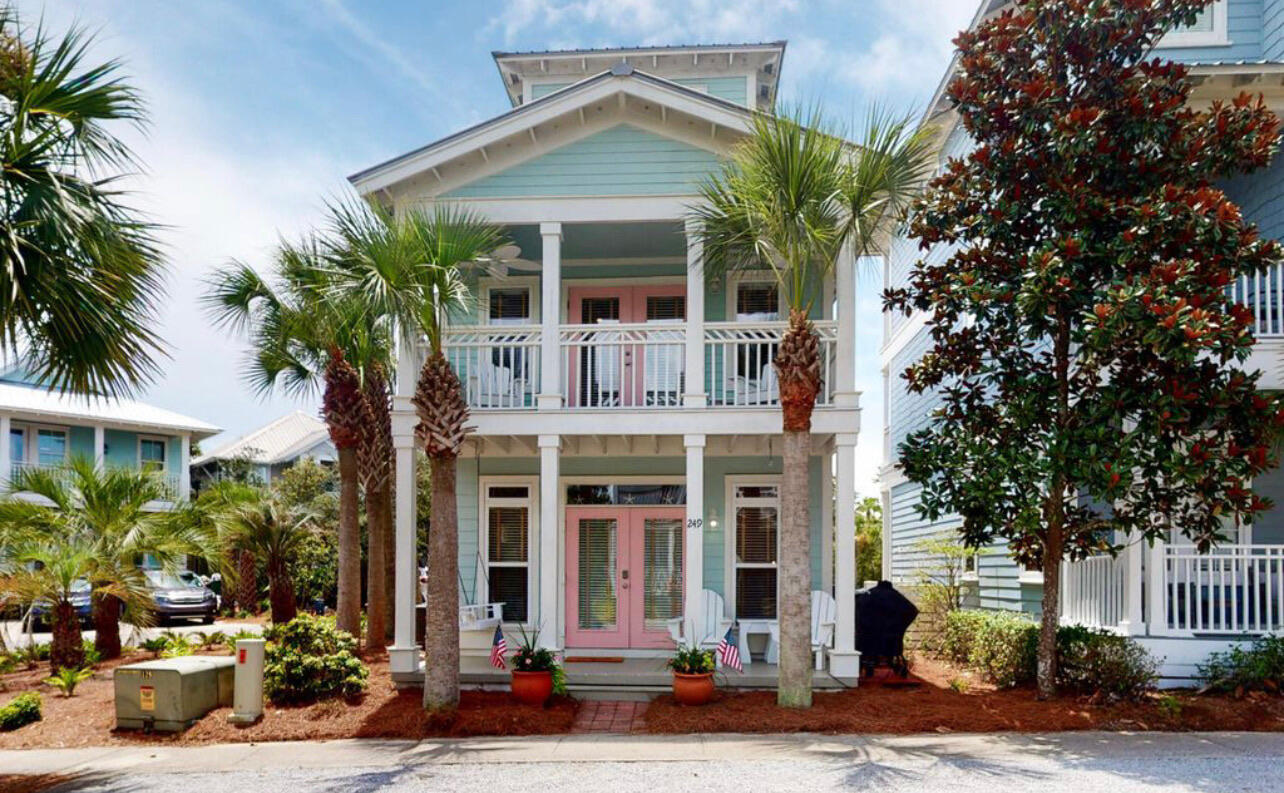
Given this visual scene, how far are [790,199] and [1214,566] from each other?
6.73 m

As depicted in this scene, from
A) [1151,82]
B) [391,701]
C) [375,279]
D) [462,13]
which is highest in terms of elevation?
[462,13]

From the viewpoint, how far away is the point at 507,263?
13.5m

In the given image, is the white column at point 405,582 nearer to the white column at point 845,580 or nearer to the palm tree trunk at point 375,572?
the palm tree trunk at point 375,572

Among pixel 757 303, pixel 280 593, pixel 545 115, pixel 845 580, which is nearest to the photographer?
pixel 845 580

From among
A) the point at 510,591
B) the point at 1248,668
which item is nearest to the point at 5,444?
the point at 510,591

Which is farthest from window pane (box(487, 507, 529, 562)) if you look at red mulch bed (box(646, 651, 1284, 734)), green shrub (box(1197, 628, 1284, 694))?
green shrub (box(1197, 628, 1284, 694))

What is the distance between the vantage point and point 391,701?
10.6 meters

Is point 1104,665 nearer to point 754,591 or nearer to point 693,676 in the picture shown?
point 693,676

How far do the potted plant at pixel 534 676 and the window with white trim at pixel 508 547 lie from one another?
3.09 meters

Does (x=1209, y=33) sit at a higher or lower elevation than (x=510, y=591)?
higher

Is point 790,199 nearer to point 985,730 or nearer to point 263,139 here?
point 985,730

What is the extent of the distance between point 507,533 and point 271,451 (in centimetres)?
3110

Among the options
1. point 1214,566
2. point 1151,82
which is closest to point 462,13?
point 1151,82

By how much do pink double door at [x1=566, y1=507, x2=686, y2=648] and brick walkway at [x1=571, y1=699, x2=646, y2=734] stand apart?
9.30 feet
